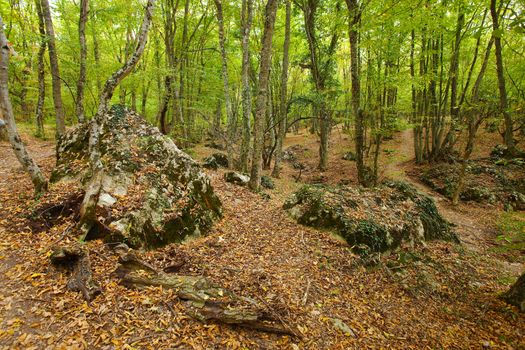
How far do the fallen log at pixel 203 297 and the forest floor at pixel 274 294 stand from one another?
0.31ft

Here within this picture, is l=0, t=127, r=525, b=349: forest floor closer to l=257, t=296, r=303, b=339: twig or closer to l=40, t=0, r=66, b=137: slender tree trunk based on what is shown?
l=257, t=296, r=303, b=339: twig

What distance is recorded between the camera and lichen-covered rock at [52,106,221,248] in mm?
4375

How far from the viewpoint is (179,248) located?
15.0ft

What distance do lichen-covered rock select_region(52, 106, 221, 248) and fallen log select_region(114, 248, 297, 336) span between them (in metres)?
0.60

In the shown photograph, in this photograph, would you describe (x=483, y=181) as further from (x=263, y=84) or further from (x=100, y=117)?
(x=100, y=117)

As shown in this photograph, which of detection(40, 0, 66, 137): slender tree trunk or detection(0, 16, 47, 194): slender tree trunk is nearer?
detection(0, 16, 47, 194): slender tree trunk

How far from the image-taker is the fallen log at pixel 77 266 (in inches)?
128

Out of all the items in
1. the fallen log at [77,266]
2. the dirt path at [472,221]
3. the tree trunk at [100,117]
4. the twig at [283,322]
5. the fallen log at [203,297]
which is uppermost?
the tree trunk at [100,117]

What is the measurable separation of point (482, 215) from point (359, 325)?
9.34 meters

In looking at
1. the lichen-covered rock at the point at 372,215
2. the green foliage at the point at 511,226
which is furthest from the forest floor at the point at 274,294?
the green foliage at the point at 511,226

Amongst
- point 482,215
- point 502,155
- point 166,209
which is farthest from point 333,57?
point 166,209

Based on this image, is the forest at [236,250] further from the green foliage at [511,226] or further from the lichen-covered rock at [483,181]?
the lichen-covered rock at [483,181]

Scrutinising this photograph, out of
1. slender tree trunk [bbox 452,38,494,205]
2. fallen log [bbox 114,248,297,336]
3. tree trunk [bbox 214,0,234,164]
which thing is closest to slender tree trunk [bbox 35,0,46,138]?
tree trunk [bbox 214,0,234,164]

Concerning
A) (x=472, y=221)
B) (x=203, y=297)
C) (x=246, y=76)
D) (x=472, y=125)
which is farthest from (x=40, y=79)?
(x=472, y=221)
